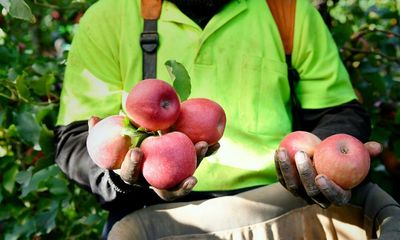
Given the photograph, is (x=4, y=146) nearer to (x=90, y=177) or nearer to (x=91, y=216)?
(x=91, y=216)

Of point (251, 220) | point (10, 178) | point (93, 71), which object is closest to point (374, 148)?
point (251, 220)

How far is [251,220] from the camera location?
1406 millimetres

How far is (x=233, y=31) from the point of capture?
1.54m

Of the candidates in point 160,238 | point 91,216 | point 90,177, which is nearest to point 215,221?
point 160,238

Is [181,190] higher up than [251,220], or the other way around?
[181,190]

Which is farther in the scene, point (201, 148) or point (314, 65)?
point (314, 65)

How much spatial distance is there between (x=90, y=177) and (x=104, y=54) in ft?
0.95

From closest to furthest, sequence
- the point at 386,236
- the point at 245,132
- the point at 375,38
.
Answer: the point at 386,236, the point at 245,132, the point at 375,38

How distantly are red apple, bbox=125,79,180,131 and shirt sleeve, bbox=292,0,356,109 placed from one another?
0.52 meters

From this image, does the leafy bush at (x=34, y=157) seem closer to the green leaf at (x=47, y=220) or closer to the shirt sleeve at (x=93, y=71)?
the green leaf at (x=47, y=220)

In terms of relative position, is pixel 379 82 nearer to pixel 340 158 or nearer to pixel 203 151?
pixel 340 158

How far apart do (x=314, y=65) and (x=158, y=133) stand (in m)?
0.56

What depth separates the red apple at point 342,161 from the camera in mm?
1265

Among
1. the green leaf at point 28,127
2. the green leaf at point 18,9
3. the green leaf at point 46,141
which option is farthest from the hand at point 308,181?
the green leaf at point 28,127
